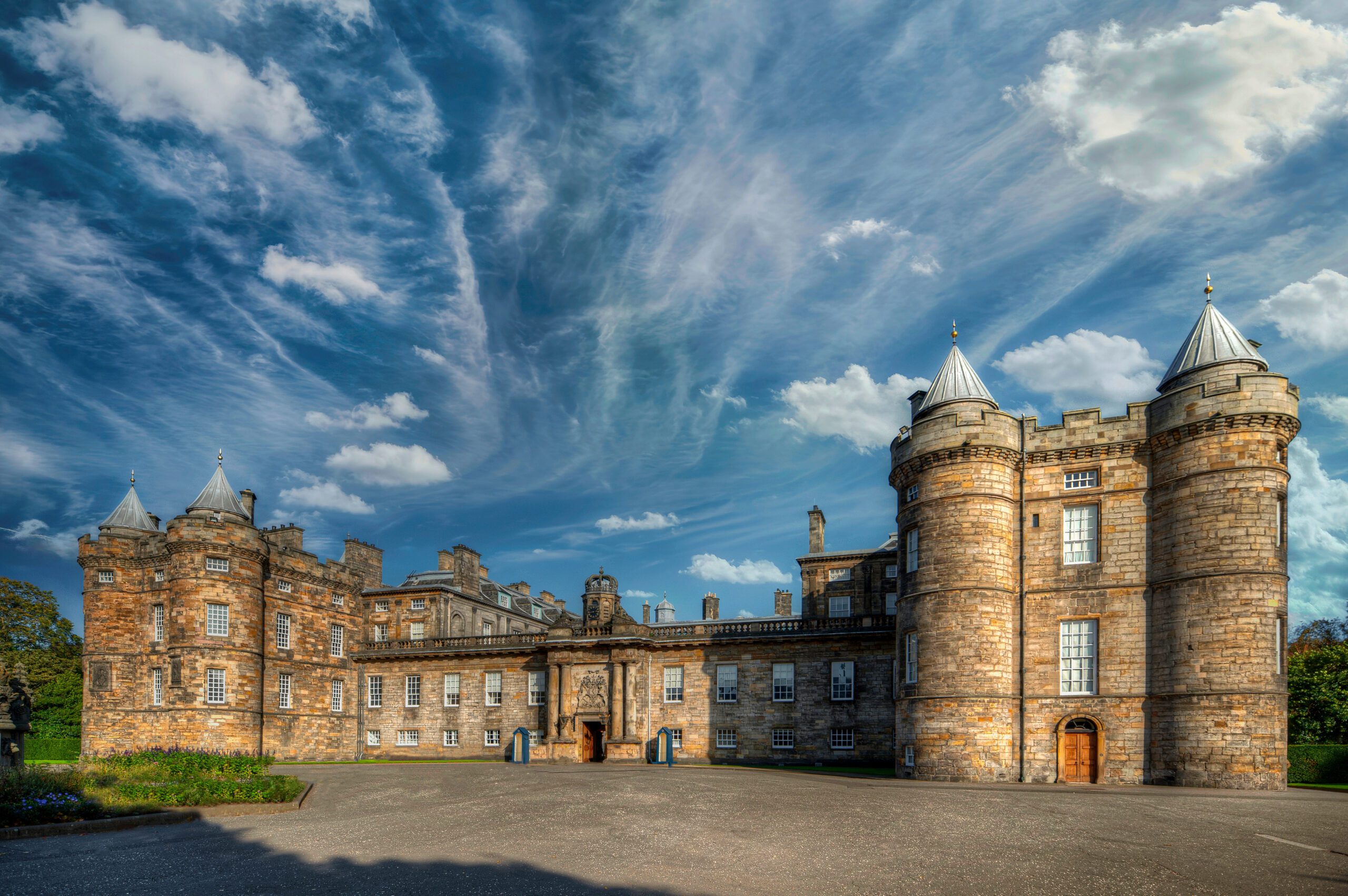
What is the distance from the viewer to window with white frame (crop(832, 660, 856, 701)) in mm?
44750

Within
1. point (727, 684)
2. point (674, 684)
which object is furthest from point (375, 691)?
point (727, 684)

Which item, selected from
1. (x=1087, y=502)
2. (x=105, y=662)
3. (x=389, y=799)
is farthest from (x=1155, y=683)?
(x=105, y=662)

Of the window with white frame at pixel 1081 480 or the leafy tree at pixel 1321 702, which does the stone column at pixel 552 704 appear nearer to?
the window with white frame at pixel 1081 480

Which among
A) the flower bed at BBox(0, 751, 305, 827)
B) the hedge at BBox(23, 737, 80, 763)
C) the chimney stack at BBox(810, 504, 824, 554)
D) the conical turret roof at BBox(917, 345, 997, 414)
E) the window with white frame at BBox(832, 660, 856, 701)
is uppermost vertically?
the conical turret roof at BBox(917, 345, 997, 414)

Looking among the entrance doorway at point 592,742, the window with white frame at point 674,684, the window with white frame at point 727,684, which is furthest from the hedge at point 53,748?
the window with white frame at point 727,684

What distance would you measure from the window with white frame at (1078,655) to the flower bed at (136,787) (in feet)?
88.6

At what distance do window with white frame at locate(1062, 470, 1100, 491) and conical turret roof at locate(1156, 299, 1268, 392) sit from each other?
4.59 metres

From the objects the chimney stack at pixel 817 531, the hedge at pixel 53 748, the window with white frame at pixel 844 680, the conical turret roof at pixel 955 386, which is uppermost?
the conical turret roof at pixel 955 386

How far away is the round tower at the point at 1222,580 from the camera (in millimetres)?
29391

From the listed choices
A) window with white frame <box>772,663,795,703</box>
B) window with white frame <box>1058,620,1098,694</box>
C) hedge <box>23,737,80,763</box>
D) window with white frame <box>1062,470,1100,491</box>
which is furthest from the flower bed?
hedge <box>23,737,80,763</box>

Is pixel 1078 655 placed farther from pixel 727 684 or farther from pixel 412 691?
pixel 412 691

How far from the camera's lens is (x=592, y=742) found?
161 feet

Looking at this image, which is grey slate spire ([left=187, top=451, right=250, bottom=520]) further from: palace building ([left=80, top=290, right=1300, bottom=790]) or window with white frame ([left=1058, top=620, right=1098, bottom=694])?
window with white frame ([left=1058, top=620, right=1098, bottom=694])

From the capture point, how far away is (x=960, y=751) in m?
32.3
